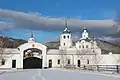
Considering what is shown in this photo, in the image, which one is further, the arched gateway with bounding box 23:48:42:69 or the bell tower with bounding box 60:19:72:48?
the bell tower with bounding box 60:19:72:48

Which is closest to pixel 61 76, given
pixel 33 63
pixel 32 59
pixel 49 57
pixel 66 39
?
pixel 49 57

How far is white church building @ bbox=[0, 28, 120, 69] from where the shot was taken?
8281cm

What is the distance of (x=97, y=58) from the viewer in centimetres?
8856

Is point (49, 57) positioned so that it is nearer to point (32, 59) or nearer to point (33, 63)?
point (32, 59)

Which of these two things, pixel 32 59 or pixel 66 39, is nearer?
pixel 32 59

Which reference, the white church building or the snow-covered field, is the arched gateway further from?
the snow-covered field

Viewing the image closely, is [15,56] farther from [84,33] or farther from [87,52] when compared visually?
[84,33]

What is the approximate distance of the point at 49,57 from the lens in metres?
85.2

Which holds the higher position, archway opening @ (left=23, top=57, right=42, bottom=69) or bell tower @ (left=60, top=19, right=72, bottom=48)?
bell tower @ (left=60, top=19, right=72, bottom=48)

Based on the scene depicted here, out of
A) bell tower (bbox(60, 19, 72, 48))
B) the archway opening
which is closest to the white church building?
the archway opening

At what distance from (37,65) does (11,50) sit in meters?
10.3

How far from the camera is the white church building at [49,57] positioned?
82812 millimetres

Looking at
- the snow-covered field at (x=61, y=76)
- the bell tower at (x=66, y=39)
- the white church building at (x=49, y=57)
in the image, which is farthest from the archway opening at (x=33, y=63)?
the snow-covered field at (x=61, y=76)

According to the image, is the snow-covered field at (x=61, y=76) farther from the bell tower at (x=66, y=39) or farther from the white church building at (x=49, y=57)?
the bell tower at (x=66, y=39)
